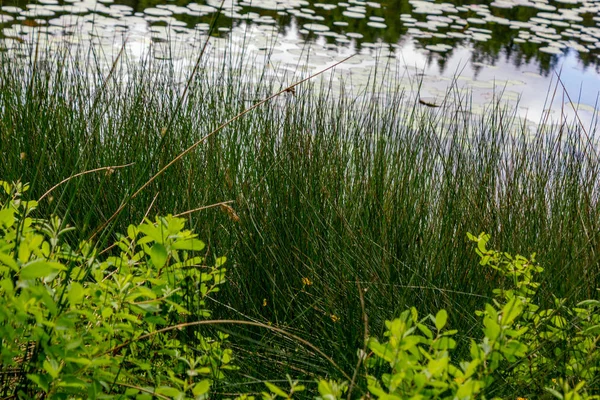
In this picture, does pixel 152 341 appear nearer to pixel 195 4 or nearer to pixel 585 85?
pixel 585 85

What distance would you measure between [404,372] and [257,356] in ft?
3.01

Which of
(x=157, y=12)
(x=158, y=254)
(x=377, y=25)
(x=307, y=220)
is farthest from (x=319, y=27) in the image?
(x=158, y=254)

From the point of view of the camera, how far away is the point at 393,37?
752 centimetres

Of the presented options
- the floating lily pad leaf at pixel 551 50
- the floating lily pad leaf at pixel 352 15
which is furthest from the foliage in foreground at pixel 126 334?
the floating lily pad leaf at pixel 352 15

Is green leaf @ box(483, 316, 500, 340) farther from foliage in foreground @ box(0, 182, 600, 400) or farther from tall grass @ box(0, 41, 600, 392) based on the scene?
tall grass @ box(0, 41, 600, 392)

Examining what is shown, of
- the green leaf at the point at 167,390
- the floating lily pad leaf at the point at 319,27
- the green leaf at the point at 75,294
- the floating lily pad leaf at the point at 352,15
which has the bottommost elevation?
the green leaf at the point at 167,390

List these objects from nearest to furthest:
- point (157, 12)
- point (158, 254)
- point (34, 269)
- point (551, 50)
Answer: point (34, 269)
point (158, 254)
point (157, 12)
point (551, 50)

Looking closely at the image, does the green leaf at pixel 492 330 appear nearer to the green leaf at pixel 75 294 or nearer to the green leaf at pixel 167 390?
the green leaf at pixel 167 390

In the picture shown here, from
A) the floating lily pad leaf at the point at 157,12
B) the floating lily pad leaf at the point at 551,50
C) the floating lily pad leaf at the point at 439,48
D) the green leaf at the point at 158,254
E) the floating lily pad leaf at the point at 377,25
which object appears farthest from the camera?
the floating lily pad leaf at the point at 377,25

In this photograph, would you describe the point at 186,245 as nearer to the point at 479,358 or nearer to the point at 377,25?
the point at 479,358

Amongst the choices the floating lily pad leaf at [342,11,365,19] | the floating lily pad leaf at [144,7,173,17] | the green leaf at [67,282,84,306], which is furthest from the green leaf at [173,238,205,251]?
the floating lily pad leaf at [342,11,365,19]

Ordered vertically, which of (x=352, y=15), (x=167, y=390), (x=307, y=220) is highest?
(x=352, y=15)

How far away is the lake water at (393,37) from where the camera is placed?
5953 mm

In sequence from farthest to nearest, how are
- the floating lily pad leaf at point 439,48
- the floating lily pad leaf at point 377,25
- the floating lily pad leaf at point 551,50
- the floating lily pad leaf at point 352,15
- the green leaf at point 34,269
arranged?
the floating lily pad leaf at point 352,15, the floating lily pad leaf at point 377,25, the floating lily pad leaf at point 551,50, the floating lily pad leaf at point 439,48, the green leaf at point 34,269
